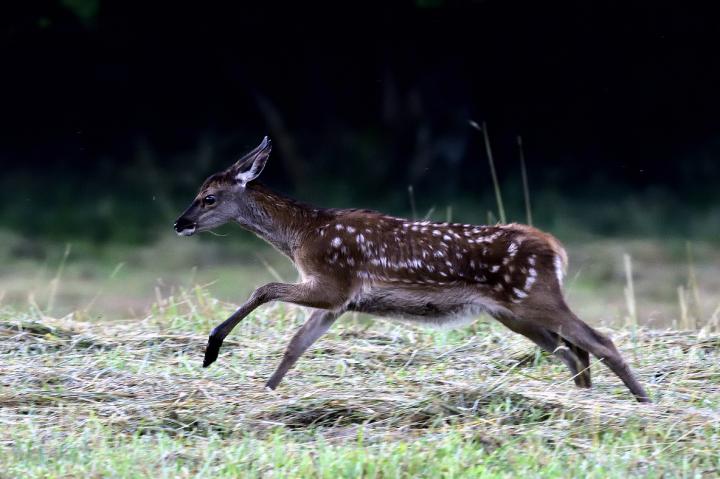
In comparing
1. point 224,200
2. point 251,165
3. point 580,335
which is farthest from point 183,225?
point 580,335

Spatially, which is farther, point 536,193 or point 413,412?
point 536,193

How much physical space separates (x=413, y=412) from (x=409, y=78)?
1371 cm

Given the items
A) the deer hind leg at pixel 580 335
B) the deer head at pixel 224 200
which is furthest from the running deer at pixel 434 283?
the deer head at pixel 224 200

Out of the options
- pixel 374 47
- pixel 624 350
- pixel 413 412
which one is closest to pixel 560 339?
pixel 624 350

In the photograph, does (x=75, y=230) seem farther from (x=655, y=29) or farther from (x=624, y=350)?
(x=624, y=350)

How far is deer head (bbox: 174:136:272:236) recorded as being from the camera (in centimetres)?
866

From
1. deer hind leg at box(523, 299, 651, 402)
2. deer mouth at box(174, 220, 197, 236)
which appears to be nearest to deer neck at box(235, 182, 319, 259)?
deer mouth at box(174, 220, 197, 236)

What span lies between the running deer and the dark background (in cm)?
1072

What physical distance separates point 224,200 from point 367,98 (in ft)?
41.6

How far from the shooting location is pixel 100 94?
71.9ft

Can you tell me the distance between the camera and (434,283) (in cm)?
794

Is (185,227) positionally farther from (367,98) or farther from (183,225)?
(367,98)

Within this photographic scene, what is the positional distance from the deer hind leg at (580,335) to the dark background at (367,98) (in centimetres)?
1111

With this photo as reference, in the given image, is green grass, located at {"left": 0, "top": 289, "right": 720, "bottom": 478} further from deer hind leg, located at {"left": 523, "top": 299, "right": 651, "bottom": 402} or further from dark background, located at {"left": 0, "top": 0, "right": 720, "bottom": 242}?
dark background, located at {"left": 0, "top": 0, "right": 720, "bottom": 242}
